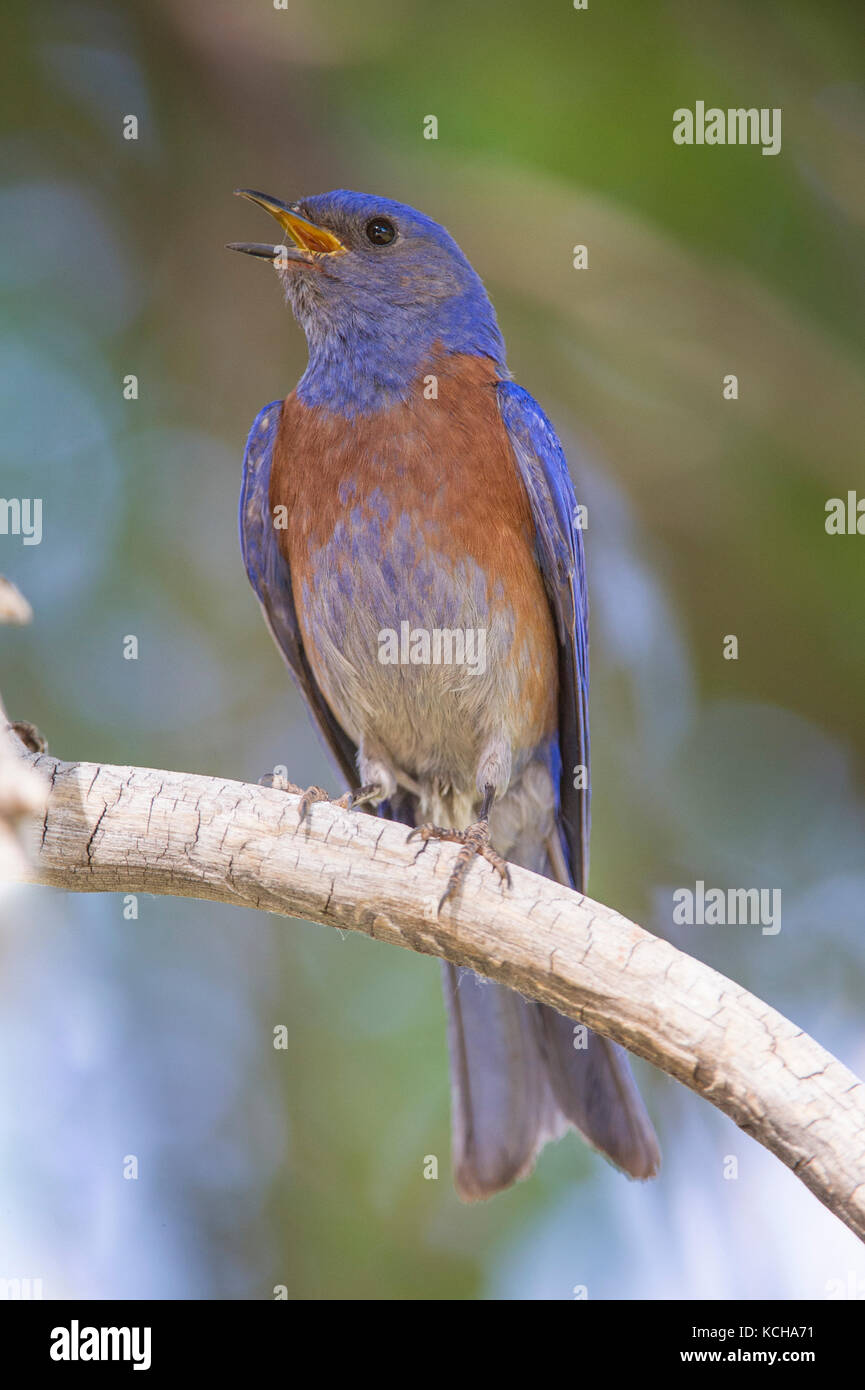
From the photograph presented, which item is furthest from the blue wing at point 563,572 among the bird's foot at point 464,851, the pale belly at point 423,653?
the bird's foot at point 464,851

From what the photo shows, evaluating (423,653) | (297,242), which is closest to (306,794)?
(423,653)

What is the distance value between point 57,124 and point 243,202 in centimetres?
90

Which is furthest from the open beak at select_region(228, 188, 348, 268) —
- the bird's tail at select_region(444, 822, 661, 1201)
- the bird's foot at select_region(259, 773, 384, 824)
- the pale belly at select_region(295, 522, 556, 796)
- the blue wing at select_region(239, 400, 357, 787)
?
the bird's tail at select_region(444, 822, 661, 1201)

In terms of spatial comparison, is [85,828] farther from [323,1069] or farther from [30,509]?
[30,509]

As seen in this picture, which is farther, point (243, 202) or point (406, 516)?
point (243, 202)

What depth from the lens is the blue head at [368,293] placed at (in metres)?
4.07

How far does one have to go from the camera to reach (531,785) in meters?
4.20

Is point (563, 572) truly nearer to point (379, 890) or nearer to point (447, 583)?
point (447, 583)

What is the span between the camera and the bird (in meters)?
3.87

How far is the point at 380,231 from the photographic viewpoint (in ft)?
13.9

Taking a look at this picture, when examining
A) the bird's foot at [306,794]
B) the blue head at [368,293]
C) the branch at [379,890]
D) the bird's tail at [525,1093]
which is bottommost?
the bird's tail at [525,1093]

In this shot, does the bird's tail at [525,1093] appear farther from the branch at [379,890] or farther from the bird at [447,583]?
the branch at [379,890]

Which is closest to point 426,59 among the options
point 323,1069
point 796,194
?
point 796,194
